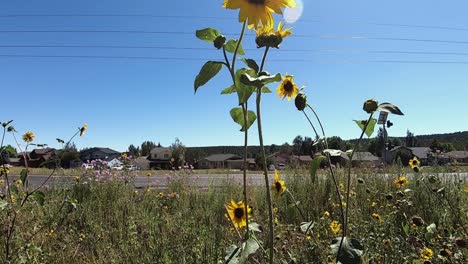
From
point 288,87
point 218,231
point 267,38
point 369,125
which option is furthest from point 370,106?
point 218,231

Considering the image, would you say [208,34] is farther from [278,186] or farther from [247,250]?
[278,186]

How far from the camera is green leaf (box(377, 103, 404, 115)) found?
103 centimetres

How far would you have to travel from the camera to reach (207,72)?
1003 mm

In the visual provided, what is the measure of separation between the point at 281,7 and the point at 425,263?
1.37m

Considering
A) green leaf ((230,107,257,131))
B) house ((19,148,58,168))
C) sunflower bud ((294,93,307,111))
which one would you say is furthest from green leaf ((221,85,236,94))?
house ((19,148,58,168))

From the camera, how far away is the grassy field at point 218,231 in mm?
2215

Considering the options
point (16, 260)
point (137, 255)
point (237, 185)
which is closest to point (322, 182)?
point (237, 185)

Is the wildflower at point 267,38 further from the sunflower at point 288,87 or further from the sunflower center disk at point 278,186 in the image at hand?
the sunflower center disk at point 278,186

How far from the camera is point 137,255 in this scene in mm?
2477

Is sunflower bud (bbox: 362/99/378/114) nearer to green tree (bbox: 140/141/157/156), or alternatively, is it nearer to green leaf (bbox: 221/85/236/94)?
green leaf (bbox: 221/85/236/94)

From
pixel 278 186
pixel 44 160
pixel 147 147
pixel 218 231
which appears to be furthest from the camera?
pixel 147 147

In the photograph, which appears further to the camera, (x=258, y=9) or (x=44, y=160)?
(x=44, y=160)

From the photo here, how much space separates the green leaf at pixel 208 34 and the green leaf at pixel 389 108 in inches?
20.8

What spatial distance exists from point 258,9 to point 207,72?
0.22 meters
